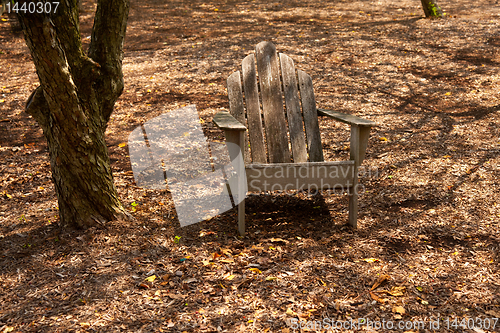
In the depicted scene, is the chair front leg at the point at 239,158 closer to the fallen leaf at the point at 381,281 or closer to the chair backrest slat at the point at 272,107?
the chair backrest slat at the point at 272,107

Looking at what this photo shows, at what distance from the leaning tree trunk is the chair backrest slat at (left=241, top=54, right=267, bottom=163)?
0.93 meters

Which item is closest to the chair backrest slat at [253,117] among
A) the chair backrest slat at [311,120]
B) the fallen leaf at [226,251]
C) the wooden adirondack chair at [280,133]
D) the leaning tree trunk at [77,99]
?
the wooden adirondack chair at [280,133]

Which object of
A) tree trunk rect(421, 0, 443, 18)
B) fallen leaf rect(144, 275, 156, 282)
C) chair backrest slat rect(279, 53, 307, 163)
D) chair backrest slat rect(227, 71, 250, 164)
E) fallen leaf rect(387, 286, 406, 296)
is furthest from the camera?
tree trunk rect(421, 0, 443, 18)

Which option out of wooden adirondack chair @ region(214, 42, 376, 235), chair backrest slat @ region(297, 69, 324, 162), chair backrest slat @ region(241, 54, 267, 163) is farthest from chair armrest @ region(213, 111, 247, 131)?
chair backrest slat @ region(297, 69, 324, 162)

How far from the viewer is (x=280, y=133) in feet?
10.3

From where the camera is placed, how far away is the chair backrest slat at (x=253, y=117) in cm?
308

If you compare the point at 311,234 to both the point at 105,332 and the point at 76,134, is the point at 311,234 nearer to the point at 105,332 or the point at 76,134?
the point at 105,332

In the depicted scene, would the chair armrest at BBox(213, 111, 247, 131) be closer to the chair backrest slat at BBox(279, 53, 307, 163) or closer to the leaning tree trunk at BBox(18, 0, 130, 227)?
the chair backrest slat at BBox(279, 53, 307, 163)

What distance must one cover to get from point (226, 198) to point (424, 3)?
→ 6.67 meters

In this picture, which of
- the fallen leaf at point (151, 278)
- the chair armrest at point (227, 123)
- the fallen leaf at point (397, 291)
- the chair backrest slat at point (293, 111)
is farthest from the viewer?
the chair backrest slat at point (293, 111)

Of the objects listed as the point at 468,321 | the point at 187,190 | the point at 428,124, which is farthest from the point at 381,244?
the point at 428,124

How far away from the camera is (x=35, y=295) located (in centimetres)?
226

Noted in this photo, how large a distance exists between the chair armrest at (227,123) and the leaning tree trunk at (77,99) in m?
0.74

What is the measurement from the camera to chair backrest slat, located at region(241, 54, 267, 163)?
3.08 meters
